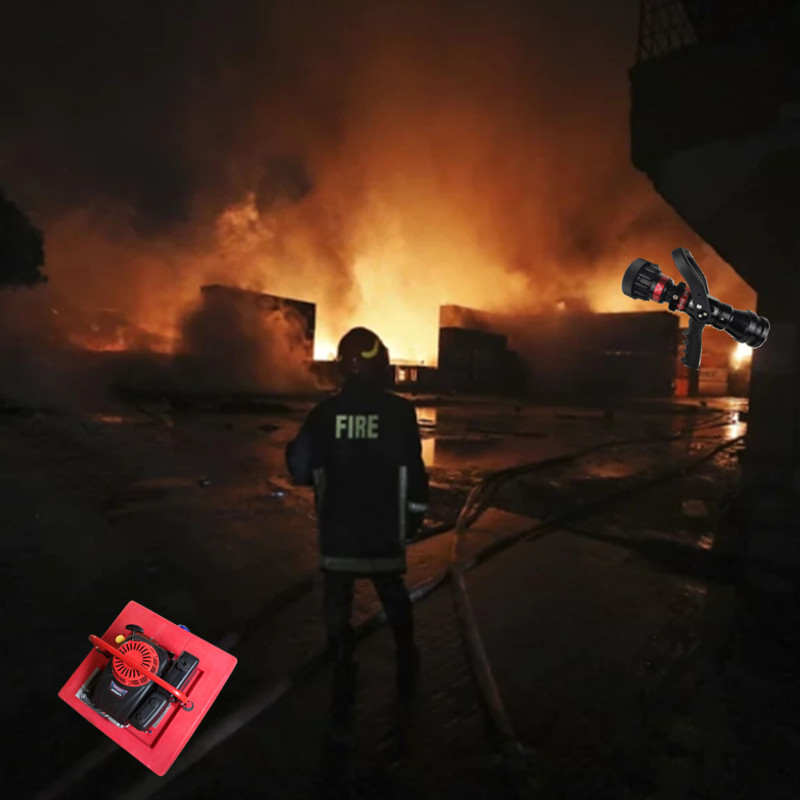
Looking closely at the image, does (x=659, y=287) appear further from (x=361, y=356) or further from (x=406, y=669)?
(x=406, y=669)

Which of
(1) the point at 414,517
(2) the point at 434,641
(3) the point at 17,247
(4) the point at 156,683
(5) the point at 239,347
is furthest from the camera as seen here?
(5) the point at 239,347

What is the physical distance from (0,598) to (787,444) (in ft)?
24.4

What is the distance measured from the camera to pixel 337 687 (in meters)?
2.72

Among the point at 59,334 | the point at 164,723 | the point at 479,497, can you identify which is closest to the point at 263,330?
the point at 59,334

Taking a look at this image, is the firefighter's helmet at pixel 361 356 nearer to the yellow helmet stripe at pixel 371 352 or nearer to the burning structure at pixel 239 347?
the yellow helmet stripe at pixel 371 352

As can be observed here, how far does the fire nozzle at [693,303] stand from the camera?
61.6 inches

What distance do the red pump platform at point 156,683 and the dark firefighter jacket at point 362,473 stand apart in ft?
2.12

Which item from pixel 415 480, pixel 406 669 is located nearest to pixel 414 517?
pixel 415 480

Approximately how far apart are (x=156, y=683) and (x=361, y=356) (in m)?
1.47

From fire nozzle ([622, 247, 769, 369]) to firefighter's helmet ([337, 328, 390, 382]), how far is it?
111 centimetres

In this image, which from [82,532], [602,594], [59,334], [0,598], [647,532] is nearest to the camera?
[0,598]

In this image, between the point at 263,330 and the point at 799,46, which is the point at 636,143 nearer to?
the point at 799,46

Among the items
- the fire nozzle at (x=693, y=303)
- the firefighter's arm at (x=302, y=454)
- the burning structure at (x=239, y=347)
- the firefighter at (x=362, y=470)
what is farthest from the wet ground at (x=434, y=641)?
the burning structure at (x=239, y=347)

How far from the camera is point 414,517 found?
8.63 ft
